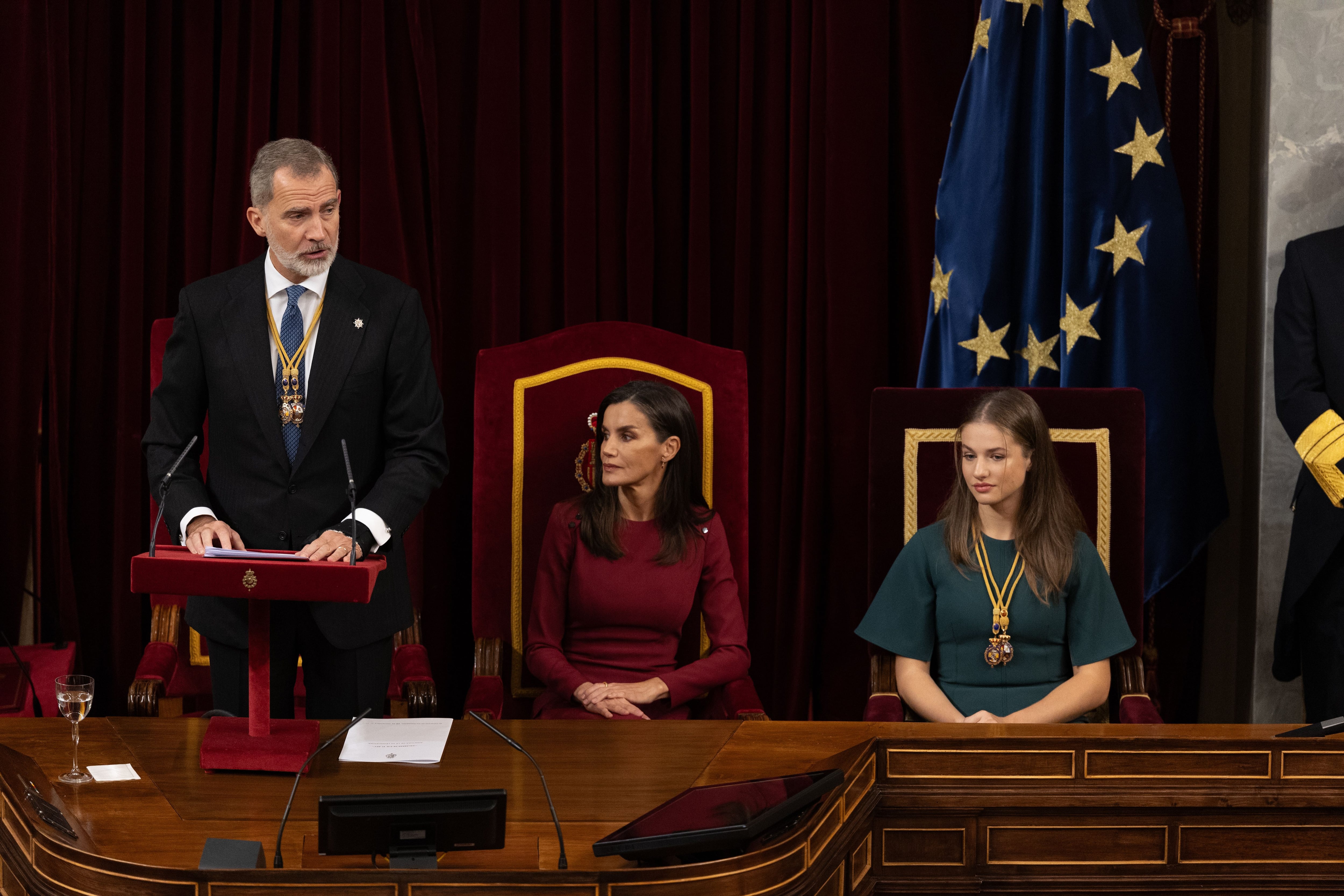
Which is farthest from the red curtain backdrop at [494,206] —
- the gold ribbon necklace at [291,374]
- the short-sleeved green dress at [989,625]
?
the gold ribbon necklace at [291,374]

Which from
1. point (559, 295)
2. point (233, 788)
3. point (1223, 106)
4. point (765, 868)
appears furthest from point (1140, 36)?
point (233, 788)

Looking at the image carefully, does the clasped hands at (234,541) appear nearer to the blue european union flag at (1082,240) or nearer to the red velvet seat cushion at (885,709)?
the red velvet seat cushion at (885,709)

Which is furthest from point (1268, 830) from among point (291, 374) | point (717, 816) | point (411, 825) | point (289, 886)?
point (291, 374)

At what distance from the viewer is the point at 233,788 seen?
74.9 inches

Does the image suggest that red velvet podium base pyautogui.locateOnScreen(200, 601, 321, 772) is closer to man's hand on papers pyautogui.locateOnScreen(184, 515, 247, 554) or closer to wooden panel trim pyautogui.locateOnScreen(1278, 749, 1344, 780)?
man's hand on papers pyautogui.locateOnScreen(184, 515, 247, 554)

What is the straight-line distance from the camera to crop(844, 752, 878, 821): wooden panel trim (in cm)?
191

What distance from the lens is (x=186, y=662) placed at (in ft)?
10.4

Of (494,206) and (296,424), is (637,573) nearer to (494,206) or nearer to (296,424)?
(296,424)

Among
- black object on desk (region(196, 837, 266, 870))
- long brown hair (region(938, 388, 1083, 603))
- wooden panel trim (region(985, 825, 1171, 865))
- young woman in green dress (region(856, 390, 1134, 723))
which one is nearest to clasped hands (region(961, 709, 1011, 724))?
young woman in green dress (region(856, 390, 1134, 723))

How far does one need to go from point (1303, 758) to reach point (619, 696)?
4.03 ft

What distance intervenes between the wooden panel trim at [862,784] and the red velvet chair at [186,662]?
41.6 inches

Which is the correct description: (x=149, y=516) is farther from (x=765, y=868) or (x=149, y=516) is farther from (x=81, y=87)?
(x=765, y=868)

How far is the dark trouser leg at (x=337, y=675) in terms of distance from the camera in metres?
2.40

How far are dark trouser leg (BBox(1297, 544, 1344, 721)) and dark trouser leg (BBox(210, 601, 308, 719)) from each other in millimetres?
2266
